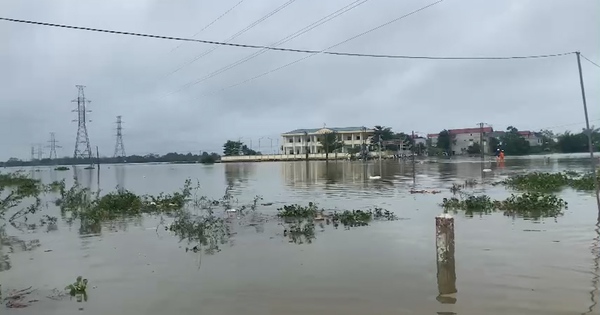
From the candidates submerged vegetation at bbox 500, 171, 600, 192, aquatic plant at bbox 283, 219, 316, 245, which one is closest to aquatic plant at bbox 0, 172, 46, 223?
aquatic plant at bbox 283, 219, 316, 245

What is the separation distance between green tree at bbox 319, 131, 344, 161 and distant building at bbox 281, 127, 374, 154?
2304 mm

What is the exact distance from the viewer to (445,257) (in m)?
9.20

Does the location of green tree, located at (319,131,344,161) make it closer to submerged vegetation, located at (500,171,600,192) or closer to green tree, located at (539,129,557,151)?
green tree, located at (539,129,557,151)

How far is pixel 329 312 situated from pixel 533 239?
7.84 m

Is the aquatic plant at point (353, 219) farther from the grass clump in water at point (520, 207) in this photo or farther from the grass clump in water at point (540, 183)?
the grass clump in water at point (540, 183)

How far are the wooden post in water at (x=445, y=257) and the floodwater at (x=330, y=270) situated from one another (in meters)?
0.16

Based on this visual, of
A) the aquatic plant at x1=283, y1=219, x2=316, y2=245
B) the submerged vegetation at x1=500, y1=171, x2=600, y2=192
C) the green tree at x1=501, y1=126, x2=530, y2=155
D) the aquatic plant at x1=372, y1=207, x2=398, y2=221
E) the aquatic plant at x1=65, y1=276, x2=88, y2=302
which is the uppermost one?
the green tree at x1=501, y1=126, x2=530, y2=155

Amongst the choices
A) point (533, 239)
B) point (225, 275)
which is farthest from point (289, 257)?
point (533, 239)

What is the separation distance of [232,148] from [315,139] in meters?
27.0

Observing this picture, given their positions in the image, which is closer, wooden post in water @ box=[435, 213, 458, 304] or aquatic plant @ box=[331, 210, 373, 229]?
wooden post in water @ box=[435, 213, 458, 304]

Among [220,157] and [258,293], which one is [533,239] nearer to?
[258,293]

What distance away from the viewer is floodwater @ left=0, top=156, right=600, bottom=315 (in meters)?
8.58

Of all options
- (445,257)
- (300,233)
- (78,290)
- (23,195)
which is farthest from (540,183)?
(23,195)

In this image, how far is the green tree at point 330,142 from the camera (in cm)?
12500
